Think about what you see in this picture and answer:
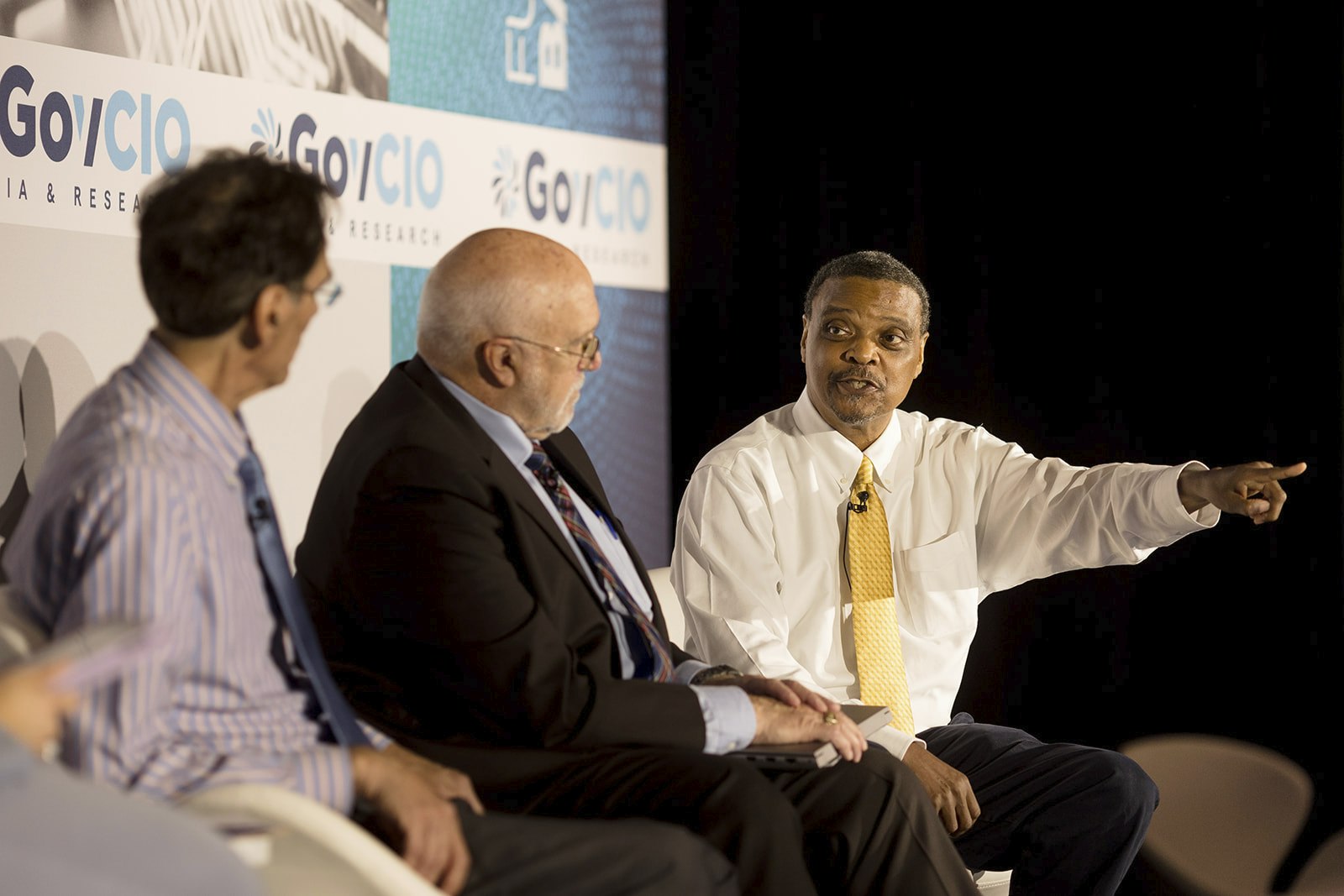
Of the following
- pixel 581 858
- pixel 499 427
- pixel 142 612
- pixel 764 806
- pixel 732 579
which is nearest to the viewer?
pixel 142 612

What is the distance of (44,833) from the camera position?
133 centimetres

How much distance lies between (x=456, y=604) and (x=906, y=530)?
4.57 feet

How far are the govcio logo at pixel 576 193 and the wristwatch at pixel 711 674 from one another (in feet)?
6.60

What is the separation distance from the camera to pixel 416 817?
5.59 feet

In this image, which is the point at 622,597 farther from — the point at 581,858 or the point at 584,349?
the point at 581,858

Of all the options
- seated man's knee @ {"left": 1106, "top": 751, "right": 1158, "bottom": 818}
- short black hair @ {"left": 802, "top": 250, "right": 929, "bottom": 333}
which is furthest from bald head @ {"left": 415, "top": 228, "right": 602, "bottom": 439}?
seated man's knee @ {"left": 1106, "top": 751, "right": 1158, "bottom": 818}

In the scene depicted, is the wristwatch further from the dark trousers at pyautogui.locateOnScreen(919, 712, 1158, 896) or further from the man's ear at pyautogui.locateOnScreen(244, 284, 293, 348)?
the man's ear at pyautogui.locateOnScreen(244, 284, 293, 348)

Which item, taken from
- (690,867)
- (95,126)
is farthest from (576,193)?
(690,867)

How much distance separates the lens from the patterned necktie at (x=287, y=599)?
1756 mm

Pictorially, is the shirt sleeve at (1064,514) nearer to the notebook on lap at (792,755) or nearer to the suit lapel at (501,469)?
the notebook on lap at (792,755)

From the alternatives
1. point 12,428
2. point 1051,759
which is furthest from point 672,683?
point 12,428

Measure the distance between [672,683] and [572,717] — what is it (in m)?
0.19

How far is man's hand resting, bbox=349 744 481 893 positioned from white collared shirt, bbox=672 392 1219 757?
1.13 metres

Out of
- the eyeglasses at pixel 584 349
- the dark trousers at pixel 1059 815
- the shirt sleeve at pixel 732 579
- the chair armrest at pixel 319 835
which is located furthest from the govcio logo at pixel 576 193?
the chair armrest at pixel 319 835
